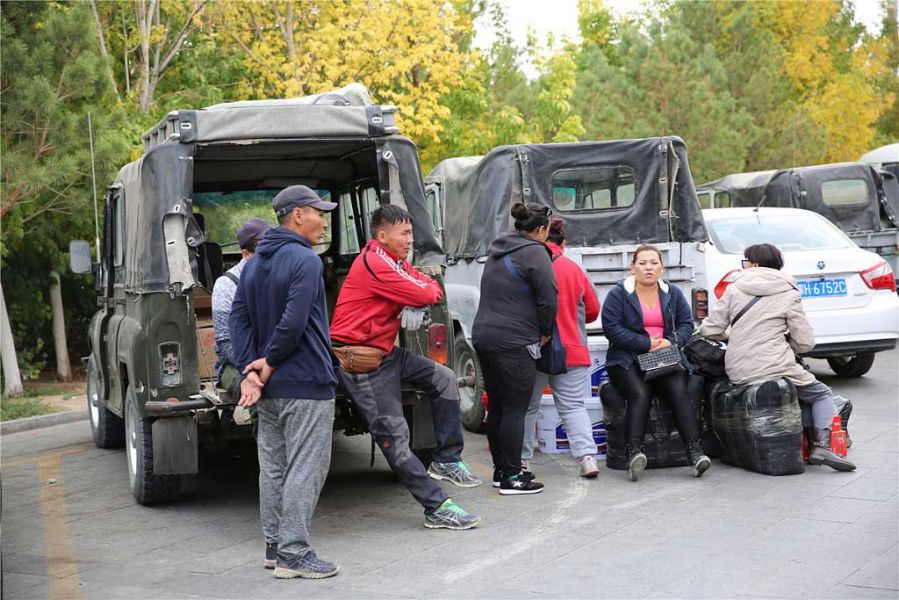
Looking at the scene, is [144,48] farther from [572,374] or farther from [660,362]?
[660,362]

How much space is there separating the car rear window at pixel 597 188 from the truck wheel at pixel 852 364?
10.8ft

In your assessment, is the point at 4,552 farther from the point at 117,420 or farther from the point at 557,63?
the point at 557,63

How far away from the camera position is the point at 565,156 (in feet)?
35.5

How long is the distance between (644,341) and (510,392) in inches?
42.9

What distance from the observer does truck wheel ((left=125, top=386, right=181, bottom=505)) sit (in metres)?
7.58

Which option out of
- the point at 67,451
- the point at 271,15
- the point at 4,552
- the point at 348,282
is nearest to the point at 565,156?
the point at 348,282

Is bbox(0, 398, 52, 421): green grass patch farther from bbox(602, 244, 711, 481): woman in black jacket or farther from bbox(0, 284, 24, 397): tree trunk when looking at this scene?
bbox(602, 244, 711, 481): woman in black jacket

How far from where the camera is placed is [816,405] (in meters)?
8.02

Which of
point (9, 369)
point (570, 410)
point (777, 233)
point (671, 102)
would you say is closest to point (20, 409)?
point (9, 369)

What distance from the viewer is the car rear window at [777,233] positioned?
12086 millimetres

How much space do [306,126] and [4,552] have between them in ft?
10.7

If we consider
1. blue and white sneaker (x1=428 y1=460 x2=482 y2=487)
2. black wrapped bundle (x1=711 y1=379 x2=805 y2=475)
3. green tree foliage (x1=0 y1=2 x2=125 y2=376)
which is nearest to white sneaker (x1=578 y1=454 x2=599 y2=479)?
blue and white sneaker (x1=428 y1=460 x2=482 y2=487)

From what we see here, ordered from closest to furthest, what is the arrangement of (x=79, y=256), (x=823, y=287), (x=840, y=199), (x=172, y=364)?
(x=172, y=364) → (x=79, y=256) → (x=823, y=287) → (x=840, y=199)

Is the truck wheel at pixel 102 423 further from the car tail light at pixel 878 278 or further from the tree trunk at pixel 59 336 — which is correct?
the car tail light at pixel 878 278
